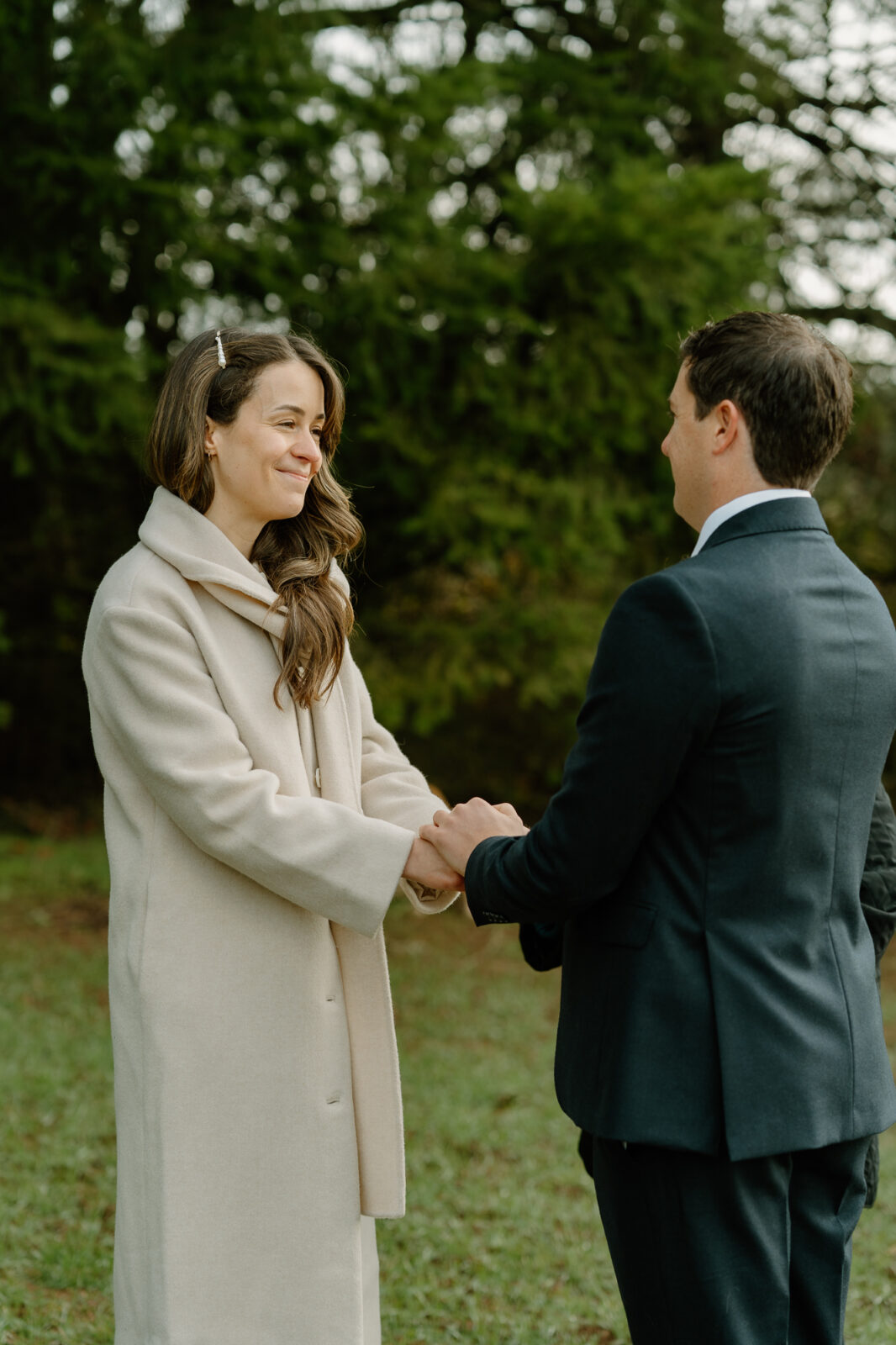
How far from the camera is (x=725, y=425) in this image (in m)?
2.00

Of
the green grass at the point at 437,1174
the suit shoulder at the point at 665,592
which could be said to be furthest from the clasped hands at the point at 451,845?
the green grass at the point at 437,1174

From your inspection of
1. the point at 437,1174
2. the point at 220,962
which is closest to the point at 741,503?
the point at 220,962

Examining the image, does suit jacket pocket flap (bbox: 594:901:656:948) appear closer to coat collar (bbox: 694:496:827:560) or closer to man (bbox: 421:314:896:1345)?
→ man (bbox: 421:314:896:1345)

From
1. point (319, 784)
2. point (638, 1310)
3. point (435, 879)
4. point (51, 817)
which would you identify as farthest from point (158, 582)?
point (51, 817)

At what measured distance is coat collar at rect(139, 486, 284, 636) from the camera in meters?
2.31

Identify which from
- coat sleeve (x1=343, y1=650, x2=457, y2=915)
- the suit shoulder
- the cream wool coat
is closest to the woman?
the cream wool coat

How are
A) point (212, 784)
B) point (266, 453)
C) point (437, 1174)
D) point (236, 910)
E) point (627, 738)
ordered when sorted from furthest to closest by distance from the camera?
point (437, 1174) < point (266, 453) < point (236, 910) < point (212, 784) < point (627, 738)

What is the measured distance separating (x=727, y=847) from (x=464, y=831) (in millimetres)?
643

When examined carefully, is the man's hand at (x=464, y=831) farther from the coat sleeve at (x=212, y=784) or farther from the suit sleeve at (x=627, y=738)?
the suit sleeve at (x=627, y=738)

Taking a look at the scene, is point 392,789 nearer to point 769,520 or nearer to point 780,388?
point 769,520

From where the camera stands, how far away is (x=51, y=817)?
10.7 m

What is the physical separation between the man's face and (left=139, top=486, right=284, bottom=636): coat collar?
812mm

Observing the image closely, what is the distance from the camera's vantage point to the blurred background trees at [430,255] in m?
6.76

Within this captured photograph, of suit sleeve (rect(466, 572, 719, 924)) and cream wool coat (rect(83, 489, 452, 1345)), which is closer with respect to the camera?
suit sleeve (rect(466, 572, 719, 924))
